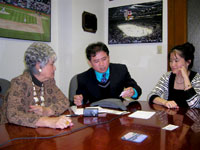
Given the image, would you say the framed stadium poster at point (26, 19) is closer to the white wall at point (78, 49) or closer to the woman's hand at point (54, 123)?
the white wall at point (78, 49)

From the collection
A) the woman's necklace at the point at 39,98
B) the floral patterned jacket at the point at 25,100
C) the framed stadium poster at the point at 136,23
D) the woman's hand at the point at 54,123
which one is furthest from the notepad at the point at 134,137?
the framed stadium poster at the point at 136,23

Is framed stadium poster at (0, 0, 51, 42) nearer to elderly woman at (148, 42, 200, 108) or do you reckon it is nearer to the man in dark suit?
the man in dark suit

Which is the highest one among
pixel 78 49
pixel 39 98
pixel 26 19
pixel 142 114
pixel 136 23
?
pixel 136 23

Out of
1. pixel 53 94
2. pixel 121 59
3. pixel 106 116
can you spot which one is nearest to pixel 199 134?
pixel 106 116

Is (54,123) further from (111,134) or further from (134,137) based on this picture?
(134,137)

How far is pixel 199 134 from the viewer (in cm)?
100

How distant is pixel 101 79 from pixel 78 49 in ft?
3.56

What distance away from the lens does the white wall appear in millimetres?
2344

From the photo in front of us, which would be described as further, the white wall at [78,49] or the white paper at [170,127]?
the white wall at [78,49]

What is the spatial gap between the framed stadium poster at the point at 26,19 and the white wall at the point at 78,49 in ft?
0.34

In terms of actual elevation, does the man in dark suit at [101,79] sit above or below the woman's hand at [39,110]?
above

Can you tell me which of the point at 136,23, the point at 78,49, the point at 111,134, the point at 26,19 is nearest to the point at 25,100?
the point at 111,134

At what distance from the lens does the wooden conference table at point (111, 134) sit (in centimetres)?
86

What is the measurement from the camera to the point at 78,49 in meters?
3.03
